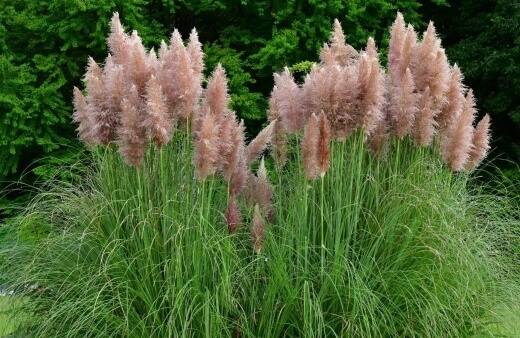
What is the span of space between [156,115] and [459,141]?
1691 mm

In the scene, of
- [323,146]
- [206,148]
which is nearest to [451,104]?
[323,146]

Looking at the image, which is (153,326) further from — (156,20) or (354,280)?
(156,20)

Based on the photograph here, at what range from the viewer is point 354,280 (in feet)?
13.6

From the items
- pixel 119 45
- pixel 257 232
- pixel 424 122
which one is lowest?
pixel 257 232

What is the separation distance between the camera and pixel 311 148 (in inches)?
161

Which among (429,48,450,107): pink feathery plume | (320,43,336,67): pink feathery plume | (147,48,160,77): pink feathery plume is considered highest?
(147,48,160,77): pink feathery plume

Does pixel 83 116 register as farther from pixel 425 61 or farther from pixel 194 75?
pixel 425 61

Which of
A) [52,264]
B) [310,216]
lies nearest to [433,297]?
[310,216]

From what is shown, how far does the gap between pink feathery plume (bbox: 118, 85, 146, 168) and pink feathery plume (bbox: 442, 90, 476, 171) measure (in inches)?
66.9

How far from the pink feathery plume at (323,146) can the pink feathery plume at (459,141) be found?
882 mm

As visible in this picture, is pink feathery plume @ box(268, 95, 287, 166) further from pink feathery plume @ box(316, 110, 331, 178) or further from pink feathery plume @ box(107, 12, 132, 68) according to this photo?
pink feathery plume @ box(107, 12, 132, 68)

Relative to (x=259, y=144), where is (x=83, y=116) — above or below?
above

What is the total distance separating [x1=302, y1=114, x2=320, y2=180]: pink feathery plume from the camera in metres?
4.05

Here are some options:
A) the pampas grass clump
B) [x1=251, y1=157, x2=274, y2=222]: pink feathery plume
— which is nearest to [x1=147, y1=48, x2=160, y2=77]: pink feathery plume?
the pampas grass clump
